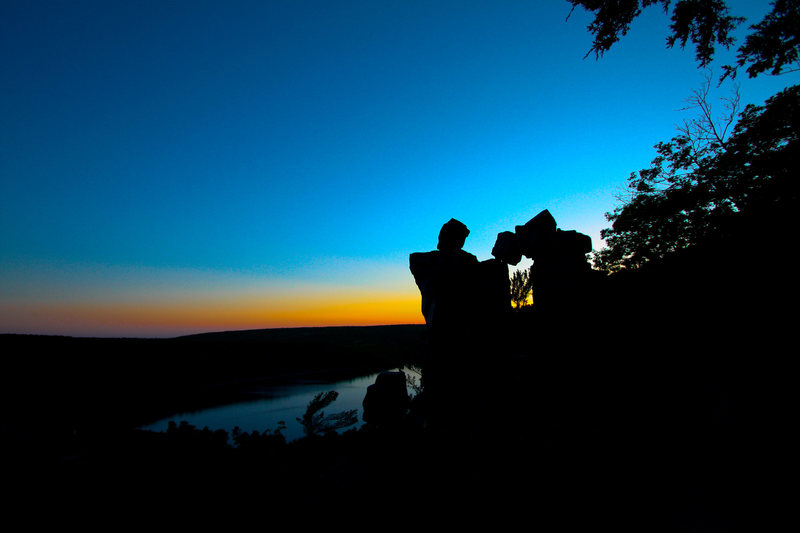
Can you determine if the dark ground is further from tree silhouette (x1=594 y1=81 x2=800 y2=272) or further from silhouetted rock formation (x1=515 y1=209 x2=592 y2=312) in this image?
tree silhouette (x1=594 y1=81 x2=800 y2=272)

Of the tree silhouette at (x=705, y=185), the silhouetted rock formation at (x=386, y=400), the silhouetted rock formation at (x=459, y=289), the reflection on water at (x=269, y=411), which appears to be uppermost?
the tree silhouette at (x=705, y=185)

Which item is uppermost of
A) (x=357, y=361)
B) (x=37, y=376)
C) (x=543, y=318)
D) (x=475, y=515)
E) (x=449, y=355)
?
(x=543, y=318)

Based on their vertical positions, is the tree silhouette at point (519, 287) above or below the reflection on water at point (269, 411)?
above

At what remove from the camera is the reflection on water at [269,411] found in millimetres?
26734

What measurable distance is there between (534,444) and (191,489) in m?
5.03

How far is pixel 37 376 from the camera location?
115ft

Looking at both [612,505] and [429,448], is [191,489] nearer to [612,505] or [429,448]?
[429,448]

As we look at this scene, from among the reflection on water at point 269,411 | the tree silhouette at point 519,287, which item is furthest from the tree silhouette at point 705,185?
the reflection on water at point 269,411

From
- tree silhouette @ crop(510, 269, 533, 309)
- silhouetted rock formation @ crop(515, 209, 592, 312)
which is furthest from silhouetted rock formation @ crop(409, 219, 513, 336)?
tree silhouette @ crop(510, 269, 533, 309)

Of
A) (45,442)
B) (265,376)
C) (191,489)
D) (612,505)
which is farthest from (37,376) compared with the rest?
(612,505)

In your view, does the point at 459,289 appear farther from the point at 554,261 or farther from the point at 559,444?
the point at 559,444

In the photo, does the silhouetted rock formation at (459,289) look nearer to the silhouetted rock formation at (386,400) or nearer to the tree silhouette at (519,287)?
the silhouetted rock formation at (386,400)

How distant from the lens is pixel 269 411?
33906 millimetres

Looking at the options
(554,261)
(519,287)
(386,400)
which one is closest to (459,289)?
(554,261)
